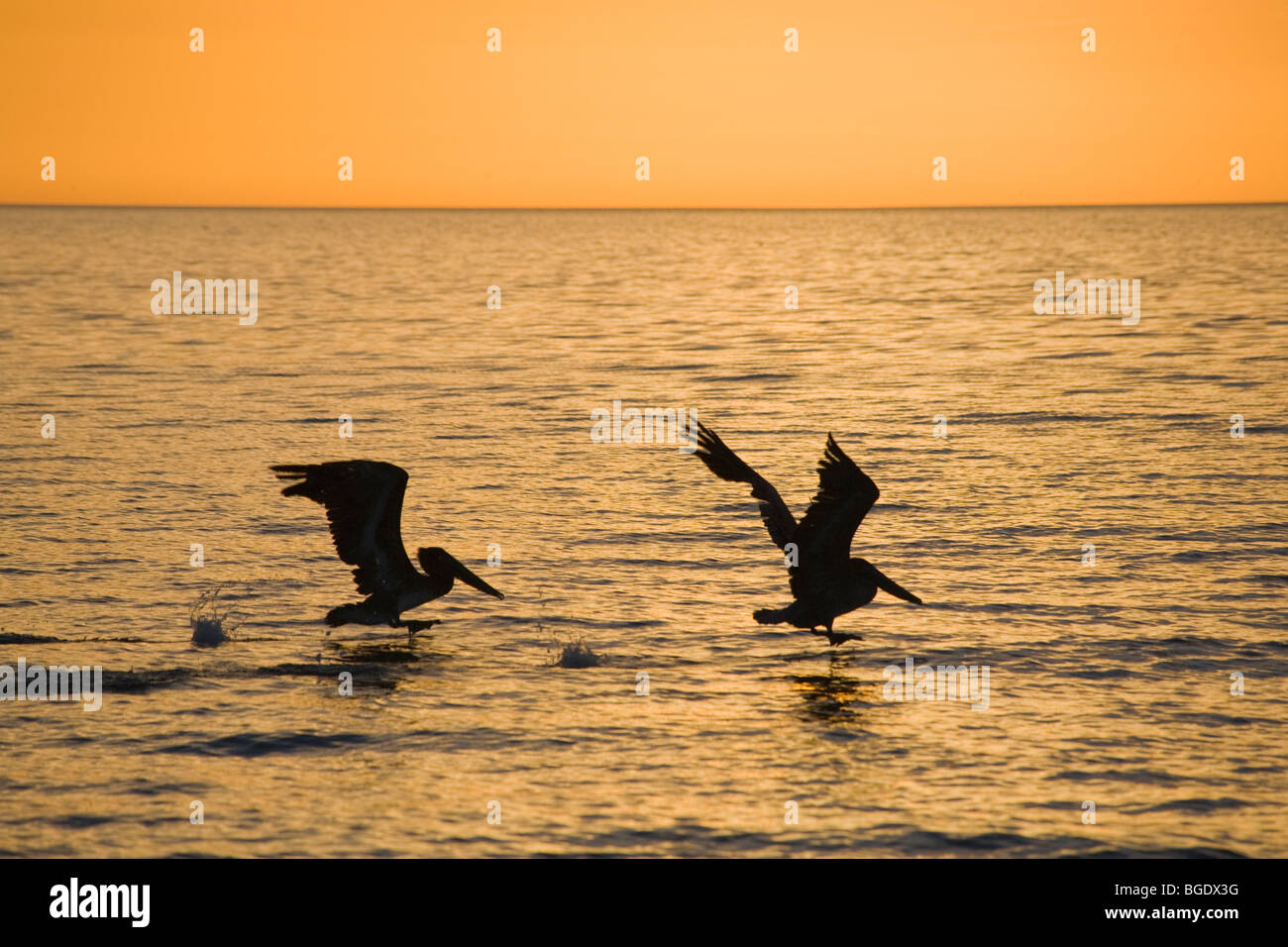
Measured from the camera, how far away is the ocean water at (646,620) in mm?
9891

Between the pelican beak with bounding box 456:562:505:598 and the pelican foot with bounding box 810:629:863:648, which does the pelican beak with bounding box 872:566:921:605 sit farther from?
the pelican beak with bounding box 456:562:505:598

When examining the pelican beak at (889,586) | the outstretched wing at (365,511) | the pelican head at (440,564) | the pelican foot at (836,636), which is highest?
the outstretched wing at (365,511)

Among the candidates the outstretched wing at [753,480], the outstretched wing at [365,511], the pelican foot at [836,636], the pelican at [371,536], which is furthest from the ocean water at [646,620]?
the outstretched wing at [753,480]

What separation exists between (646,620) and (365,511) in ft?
10.3

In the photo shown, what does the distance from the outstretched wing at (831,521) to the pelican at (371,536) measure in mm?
3438

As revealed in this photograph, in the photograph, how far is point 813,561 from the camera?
13.1 m

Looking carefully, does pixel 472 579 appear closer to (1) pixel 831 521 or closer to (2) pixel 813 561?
(2) pixel 813 561

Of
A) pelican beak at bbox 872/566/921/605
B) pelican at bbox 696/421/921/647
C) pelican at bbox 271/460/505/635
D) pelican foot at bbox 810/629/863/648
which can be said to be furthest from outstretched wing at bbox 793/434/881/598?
pelican at bbox 271/460/505/635

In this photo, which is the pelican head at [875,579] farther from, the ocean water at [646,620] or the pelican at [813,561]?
the ocean water at [646,620]

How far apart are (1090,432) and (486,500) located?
12.2 m

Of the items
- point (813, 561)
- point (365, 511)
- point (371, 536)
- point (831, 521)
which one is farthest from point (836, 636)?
point (365, 511)

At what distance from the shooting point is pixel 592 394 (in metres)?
32.8

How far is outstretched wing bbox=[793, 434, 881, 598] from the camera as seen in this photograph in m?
12.3
